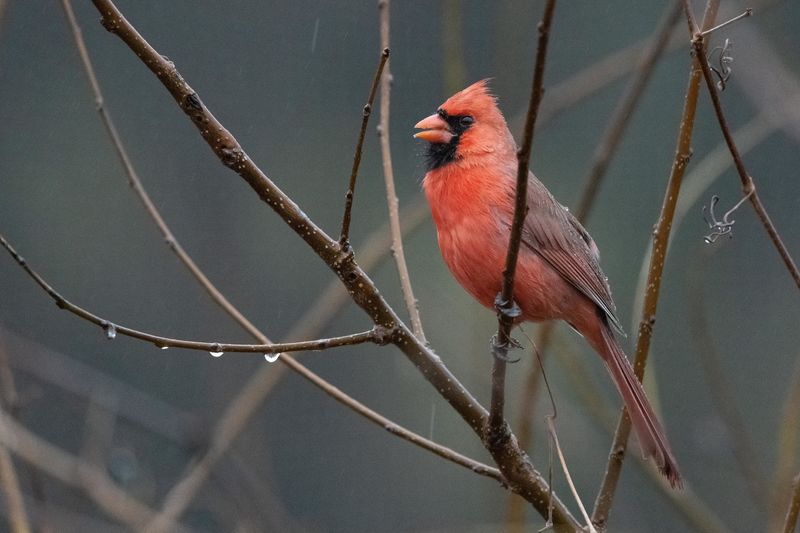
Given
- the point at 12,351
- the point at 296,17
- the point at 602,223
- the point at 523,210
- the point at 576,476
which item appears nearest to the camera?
the point at 523,210

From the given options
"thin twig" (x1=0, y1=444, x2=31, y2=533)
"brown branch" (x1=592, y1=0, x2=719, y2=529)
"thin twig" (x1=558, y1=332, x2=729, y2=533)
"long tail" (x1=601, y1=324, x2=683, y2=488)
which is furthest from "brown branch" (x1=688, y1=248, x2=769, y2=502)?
"thin twig" (x1=0, y1=444, x2=31, y2=533)

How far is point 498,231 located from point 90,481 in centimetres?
181

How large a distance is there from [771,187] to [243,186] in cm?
538

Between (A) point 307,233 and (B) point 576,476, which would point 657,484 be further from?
(B) point 576,476

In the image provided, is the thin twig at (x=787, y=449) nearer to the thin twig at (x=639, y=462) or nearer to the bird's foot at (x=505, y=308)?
the thin twig at (x=639, y=462)

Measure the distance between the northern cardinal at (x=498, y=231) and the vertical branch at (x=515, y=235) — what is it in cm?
63

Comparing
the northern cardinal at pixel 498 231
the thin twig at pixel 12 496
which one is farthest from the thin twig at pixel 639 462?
the thin twig at pixel 12 496

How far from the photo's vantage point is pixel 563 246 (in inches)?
151

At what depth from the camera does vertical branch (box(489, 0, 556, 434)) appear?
196 cm

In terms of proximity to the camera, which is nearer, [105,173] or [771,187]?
[771,187]

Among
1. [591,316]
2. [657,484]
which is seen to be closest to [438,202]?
[591,316]

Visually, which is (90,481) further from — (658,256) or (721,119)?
(721,119)

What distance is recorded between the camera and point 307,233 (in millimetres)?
2559

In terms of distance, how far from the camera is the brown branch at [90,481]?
13.3ft
